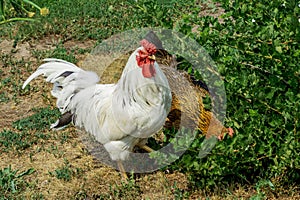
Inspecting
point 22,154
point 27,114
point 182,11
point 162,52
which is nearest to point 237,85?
point 162,52

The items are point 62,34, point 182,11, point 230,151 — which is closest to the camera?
point 230,151

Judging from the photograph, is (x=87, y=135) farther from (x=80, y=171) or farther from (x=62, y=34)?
(x=62, y=34)

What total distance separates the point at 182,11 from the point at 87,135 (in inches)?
167

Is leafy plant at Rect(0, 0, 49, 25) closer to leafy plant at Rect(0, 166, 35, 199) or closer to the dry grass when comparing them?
the dry grass

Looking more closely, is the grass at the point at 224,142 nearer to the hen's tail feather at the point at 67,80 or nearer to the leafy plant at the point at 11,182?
the leafy plant at the point at 11,182

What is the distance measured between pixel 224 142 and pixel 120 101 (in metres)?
0.93

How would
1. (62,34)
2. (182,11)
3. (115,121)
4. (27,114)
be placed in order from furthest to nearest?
(182,11) → (62,34) → (27,114) → (115,121)

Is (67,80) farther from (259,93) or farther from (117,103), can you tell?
(259,93)

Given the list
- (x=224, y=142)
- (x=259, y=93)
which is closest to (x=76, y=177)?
(x=224, y=142)

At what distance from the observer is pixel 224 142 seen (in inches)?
135

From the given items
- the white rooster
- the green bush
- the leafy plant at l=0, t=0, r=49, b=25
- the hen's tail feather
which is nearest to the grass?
the green bush

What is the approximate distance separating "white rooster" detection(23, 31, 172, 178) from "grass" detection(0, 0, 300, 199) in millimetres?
293

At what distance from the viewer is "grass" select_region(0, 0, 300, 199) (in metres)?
3.33

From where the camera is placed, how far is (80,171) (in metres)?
4.33
